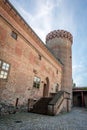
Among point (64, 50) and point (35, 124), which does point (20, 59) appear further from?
point (64, 50)

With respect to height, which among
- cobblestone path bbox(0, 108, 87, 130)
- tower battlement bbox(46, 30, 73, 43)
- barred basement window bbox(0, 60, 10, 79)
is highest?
tower battlement bbox(46, 30, 73, 43)

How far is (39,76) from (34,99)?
2.80 metres

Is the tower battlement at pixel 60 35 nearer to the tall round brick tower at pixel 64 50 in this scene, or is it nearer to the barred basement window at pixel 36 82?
the tall round brick tower at pixel 64 50

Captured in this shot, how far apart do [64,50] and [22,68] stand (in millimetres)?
13643

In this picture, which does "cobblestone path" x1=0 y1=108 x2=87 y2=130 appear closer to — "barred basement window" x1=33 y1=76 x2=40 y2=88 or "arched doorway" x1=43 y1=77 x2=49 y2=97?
"barred basement window" x1=33 y1=76 x2=40 y2=88

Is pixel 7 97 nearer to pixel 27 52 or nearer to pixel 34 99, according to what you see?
pixel 34 99

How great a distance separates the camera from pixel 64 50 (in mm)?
22547

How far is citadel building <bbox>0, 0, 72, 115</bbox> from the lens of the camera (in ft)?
29.2

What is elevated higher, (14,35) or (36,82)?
(14,35)

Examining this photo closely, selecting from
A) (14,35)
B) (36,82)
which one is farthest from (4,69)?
(36,82)

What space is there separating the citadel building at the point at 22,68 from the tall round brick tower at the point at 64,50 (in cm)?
575

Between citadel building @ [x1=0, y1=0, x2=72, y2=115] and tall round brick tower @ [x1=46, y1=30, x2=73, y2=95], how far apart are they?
5.75 meters

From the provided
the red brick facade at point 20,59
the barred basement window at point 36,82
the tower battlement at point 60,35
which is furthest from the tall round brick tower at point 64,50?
the barred basement window at point 36,82

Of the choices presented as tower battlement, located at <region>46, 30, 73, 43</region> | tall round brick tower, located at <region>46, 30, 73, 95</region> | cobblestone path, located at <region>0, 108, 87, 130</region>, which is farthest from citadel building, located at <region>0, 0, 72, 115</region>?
tower battlement, located at <region>46, 30, 73, 43</region>
